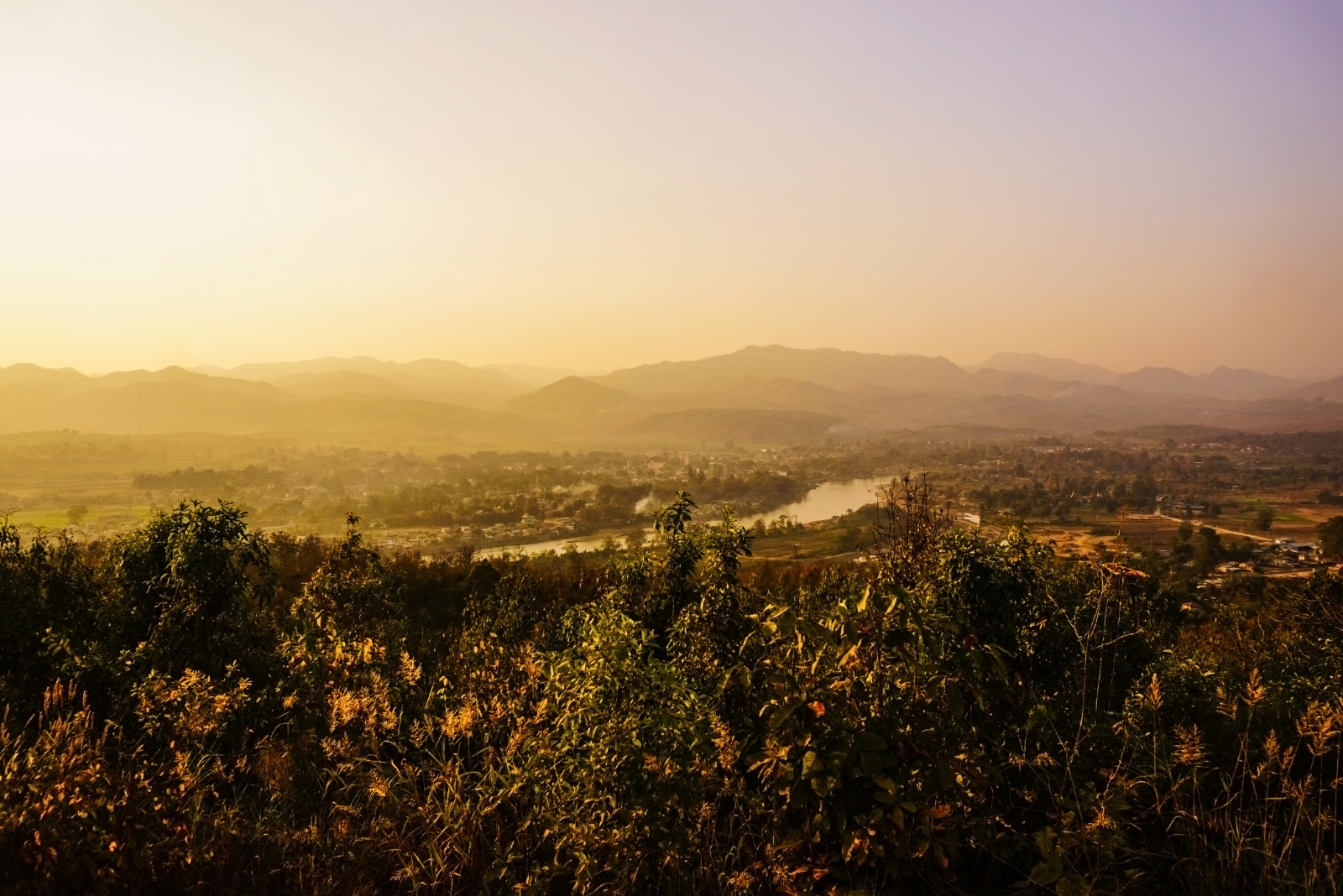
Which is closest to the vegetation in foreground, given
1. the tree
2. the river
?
the tree

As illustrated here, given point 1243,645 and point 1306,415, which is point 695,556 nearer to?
point 1243,645

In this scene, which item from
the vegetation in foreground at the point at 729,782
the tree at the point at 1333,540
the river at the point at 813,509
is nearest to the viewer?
the vegetation in foreground at the point at 729,782

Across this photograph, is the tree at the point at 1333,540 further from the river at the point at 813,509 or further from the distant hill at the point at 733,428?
the distant hill at the point at 733,428

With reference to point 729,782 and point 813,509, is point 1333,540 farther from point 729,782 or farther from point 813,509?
point 729,782

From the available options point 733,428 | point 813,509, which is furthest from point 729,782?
point 733,428

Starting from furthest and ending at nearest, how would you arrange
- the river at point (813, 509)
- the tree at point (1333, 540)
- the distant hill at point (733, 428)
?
the distant hill at point (733, 428)
the river at point (813, 509)
the tree at point (1333, 540)

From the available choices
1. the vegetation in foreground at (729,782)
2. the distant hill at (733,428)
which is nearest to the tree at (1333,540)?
the vegetation in foreground at (729,782)

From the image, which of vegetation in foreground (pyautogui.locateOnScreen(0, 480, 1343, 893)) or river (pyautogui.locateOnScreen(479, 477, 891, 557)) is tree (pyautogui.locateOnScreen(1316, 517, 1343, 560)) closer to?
river (pyautogui.locateOnScreen(479, 477, 891, 557))

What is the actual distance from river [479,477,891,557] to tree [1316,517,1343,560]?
24630 millimetres

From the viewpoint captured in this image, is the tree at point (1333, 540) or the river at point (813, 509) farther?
the river at point (813, 509)

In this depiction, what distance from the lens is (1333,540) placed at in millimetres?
36719

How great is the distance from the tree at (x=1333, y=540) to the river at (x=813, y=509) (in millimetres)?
24630

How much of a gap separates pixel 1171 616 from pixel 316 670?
65.2 feet

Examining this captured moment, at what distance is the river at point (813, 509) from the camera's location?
2094 inches
